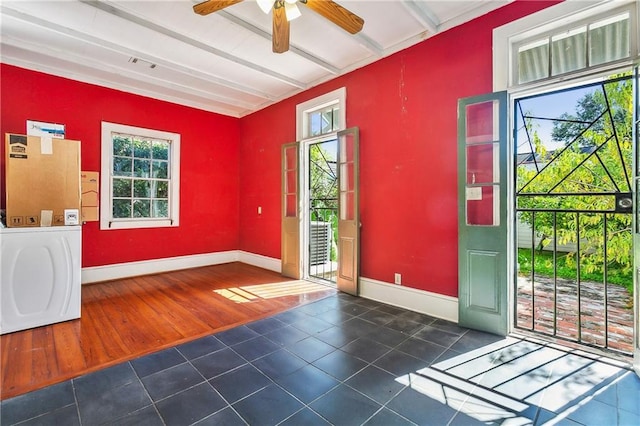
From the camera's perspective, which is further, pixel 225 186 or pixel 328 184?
pixel 328 184

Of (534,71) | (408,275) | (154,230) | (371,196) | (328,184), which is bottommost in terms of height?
(408,275)

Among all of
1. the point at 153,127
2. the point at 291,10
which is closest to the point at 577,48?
the point at 291,10

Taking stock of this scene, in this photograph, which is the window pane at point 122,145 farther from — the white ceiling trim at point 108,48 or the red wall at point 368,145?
the white ceiling trim at point 108,48

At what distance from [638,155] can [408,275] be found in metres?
2.15

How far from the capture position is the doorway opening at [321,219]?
4.84 m

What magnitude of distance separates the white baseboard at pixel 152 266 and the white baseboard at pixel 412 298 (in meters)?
3.31

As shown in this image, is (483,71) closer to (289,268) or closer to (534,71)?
(534,71)

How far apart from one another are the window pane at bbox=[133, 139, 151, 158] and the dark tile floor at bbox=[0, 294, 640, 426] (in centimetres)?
377

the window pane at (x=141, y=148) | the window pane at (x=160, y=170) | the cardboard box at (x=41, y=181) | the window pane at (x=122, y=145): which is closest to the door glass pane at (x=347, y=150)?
the cardboard box at (x=41, y=181)

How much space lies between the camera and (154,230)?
16.8 ft

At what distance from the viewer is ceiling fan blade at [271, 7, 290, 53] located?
2.19 m

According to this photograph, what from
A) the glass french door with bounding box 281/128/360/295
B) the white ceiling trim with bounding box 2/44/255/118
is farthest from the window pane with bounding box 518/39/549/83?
the white ceiling trim with bounding box 2/44/255/118

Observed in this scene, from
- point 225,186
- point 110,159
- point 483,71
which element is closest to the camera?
point 483,71

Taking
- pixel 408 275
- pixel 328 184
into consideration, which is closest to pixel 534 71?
pixel 408 275
